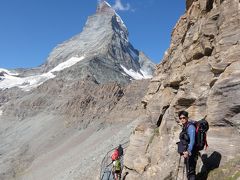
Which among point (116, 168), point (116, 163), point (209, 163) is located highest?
point (209, 163)

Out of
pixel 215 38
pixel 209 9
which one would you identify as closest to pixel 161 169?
pixel 215 38

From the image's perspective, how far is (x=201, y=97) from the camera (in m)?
17.1

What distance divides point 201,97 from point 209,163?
3898 millimetres

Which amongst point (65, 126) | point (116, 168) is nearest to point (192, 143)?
point (116, 168)

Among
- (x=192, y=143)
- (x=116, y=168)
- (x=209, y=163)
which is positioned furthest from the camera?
(x=116, y=168)

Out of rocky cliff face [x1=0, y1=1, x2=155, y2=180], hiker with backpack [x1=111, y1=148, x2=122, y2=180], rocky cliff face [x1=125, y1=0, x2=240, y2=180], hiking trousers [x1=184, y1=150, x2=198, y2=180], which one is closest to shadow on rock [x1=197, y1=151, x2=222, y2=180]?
rocky cliff face [x1=125, y1=0, x2=240, y2=180]

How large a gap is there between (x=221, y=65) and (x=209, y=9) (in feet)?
23.5

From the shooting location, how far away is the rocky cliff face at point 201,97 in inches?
554

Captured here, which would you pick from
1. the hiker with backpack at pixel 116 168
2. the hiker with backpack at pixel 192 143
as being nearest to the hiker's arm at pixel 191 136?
the hiker with backpack at pixel 192 143

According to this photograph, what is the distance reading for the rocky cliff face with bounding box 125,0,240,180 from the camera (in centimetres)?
1407

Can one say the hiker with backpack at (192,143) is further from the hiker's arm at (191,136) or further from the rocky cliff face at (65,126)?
the rocky cliff face at (65,126)

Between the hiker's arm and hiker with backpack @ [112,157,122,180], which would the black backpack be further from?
hiker with backpack @ [112,157,122,180]

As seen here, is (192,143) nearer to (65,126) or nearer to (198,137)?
(198,137)

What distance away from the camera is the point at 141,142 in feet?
76.4
